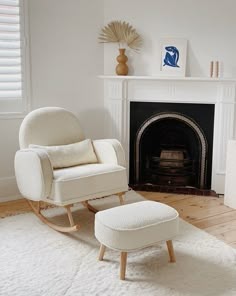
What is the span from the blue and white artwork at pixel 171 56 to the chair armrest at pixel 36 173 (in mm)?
1746

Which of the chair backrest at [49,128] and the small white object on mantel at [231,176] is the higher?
the chair backrest at [49,128]

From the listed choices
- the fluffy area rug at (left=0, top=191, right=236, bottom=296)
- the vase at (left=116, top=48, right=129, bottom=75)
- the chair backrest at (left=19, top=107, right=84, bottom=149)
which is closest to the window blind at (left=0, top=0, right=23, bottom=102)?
the chair backrest at (left=19, top=107, right=84, bottom=149)

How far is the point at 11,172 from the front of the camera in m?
4.05

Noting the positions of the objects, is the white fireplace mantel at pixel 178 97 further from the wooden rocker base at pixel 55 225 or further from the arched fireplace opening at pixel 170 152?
the wooden rocker base at pixel 55 225

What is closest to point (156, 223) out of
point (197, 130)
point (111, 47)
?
point (197, 130)

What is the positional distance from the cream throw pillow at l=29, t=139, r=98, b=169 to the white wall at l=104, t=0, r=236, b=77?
3.80 ft

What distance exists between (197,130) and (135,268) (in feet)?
6.59

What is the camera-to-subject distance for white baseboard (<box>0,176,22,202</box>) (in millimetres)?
3998

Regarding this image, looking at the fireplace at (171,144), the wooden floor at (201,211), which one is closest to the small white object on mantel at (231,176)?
A: the wooden floor at (201,211)

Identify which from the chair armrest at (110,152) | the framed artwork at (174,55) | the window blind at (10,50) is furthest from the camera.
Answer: the framed artwork at (174,55)

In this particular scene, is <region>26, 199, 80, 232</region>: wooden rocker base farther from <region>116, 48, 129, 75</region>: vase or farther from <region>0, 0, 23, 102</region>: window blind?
<region>116, 48, 129, 75</region>: vase

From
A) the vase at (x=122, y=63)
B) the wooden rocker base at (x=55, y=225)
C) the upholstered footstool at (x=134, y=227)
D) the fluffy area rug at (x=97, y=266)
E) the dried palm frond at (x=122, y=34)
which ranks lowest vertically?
the fluffy area rug at (x=97, y=266)

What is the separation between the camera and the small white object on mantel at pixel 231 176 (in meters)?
3.76

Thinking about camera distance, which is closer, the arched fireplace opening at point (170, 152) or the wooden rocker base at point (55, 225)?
the wooden rocker base at point (55, 225)
